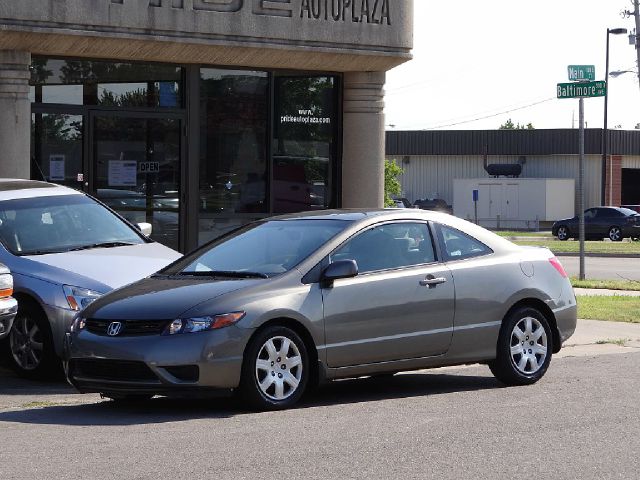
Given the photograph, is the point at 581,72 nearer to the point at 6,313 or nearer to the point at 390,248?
the point at 390,248

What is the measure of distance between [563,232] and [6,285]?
44.5 meters

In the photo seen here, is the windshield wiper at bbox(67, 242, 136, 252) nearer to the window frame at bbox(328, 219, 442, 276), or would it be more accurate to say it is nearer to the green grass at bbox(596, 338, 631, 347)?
the window frame at bbox(328, 219, 442, 276)

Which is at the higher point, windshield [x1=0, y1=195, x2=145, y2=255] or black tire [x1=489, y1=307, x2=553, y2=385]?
windshield [x1=0, y1=195, x2=145, y2=255]

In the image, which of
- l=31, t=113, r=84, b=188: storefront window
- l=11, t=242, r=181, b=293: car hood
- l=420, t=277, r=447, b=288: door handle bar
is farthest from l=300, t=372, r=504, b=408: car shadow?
l=31, t=113, r=84, b=188: storefront window

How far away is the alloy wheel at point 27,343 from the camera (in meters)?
11.3

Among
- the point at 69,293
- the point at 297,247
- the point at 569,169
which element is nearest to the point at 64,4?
the point at 69,293

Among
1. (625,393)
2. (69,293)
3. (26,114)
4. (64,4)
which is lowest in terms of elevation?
(625,393)

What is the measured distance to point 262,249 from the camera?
10.3 metres

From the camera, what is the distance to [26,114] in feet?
54.3

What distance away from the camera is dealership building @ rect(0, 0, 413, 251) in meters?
16.5

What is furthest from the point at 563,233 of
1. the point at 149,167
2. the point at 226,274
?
the point at 226,274

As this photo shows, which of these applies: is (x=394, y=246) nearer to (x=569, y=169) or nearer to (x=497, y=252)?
(x=497, y=252)

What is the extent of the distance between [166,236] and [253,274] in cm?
833

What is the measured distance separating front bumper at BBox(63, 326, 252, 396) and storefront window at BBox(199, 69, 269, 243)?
29.4 ft
